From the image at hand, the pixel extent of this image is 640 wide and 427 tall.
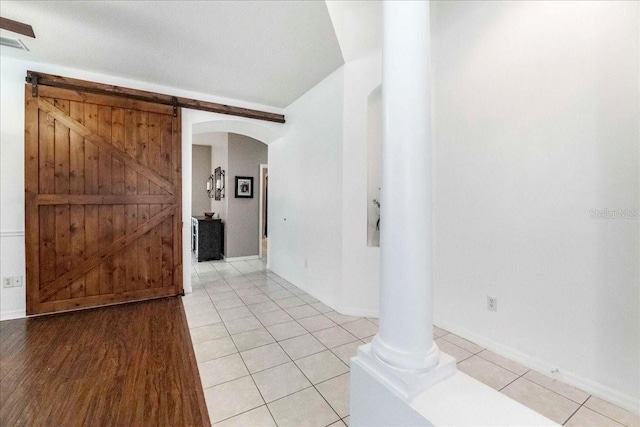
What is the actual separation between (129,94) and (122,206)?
1336mm

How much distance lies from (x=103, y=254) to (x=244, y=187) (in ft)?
9.40

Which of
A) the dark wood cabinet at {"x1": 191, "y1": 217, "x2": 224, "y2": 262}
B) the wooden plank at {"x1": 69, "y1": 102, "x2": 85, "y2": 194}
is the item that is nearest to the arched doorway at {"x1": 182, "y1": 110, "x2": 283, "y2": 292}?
the wooden plank at {"x1": 69, "y1": 102, "x2": 85, "y2": 194}

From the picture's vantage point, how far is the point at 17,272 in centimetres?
300

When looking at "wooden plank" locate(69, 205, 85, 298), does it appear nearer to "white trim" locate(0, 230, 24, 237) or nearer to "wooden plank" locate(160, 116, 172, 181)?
"white trim" locate(0, 230, 24, 237)

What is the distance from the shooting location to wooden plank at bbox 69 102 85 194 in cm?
316

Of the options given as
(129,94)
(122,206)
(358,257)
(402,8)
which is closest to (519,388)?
(358,257)

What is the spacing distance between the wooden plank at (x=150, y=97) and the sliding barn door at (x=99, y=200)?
0.07m

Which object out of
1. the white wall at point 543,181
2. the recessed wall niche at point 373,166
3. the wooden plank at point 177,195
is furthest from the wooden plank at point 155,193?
the white wall at point 543,181

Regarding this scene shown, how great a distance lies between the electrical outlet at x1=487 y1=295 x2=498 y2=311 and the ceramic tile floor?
0.35 meters

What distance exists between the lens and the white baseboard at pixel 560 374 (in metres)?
1.70

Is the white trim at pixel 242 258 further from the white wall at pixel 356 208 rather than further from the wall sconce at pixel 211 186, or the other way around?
the white wall at pixel 356 208

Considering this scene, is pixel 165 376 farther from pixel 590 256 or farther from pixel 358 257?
pixel 590 256

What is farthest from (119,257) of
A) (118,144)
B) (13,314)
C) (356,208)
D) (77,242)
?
(356,208)

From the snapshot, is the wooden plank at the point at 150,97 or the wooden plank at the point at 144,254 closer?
the wooden plank at the point at 150,97
